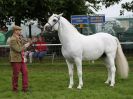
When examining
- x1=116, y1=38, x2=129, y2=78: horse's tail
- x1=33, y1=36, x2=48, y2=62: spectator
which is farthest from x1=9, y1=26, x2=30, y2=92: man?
x1=33, y1=36, x2=48, y2=62: spectator

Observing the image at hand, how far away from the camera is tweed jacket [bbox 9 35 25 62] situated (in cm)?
1207

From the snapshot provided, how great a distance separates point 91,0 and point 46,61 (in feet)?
40.1

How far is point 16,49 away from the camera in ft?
39.5

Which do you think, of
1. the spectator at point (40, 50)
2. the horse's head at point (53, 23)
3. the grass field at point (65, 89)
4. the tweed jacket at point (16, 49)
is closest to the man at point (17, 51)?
the tweed jacket at point (16, 49)

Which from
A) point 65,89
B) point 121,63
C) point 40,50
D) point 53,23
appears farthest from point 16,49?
point 40,50

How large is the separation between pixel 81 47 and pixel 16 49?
6.75 ft

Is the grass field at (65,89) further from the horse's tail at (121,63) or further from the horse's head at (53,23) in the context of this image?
the horse's head at (53,23)

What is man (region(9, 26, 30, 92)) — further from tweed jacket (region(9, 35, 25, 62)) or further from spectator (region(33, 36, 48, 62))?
spectator (region(33, 36, 48, 62))

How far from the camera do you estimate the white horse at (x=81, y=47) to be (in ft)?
42.0

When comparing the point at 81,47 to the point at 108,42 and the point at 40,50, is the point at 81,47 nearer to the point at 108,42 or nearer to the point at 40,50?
the point at 108,42

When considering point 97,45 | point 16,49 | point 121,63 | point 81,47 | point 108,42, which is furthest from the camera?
point 121,63

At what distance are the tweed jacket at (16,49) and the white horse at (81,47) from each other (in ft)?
3.43

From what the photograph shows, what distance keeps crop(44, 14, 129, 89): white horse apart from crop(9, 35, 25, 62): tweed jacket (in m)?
1.04

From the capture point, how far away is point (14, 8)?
3138 cm
